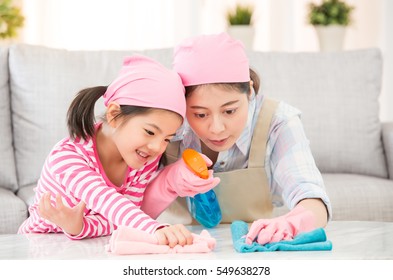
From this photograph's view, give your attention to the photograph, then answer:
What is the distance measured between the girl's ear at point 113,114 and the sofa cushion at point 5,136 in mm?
1147

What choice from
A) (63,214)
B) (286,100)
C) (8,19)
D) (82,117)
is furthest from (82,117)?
(8,19)

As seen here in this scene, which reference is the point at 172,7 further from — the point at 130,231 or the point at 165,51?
the point at 130,231

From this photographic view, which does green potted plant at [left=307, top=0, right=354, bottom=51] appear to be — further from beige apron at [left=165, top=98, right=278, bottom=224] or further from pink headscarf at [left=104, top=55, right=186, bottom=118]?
pink headscarf at [left=104, top=55, right=186, bottom=118]

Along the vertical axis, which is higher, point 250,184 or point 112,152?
point 112,152

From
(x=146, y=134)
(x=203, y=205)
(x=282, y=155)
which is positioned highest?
(x=146, y=134)

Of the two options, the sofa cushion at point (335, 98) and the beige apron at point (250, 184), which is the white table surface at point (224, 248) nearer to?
the beige apron at point (250, 184)

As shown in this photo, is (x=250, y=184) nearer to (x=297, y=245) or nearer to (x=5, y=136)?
(x=297, y=245)

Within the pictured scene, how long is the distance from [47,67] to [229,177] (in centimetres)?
116

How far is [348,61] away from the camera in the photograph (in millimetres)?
2873

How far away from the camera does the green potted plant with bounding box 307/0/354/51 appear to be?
358 centimetres

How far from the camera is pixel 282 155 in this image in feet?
5.64

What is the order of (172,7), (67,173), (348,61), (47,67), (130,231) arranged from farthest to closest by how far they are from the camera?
(172,7) → (348,61) → (47,67) → (67,173) → (130,231)

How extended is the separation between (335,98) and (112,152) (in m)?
1.40

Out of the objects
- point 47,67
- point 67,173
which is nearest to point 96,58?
point 47,67
